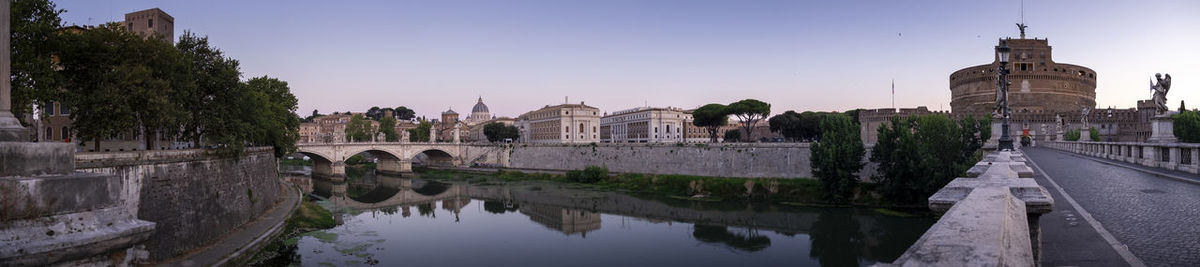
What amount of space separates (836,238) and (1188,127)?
26047mm

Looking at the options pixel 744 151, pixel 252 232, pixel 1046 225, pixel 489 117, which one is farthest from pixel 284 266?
pixel 489 117

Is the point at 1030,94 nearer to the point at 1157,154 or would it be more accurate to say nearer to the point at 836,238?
the point at 836,238

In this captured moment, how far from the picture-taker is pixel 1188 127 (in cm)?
3150

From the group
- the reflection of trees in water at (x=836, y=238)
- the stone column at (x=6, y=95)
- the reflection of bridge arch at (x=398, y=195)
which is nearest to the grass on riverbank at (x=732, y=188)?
the reflection of trees in water at (x=836, y=238)

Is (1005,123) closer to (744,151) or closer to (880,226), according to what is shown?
(880,226)

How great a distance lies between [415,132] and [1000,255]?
8415 centimetres

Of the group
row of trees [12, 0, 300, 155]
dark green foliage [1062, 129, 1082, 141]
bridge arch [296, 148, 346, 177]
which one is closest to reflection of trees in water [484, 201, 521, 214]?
row of trees [12, 0, 300, 155]

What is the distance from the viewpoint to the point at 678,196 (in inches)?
1275

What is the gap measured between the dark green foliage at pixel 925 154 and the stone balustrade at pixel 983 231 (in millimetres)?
20562

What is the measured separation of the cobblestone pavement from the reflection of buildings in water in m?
16.2

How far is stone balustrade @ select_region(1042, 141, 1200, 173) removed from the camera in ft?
35.8

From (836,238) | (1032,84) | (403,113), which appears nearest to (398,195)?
(836,238)

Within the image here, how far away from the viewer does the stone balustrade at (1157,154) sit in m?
10.9

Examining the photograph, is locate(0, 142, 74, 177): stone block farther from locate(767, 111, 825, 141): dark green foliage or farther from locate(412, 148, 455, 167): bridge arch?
locate(767, 111, 825, 141): dark green foliage
